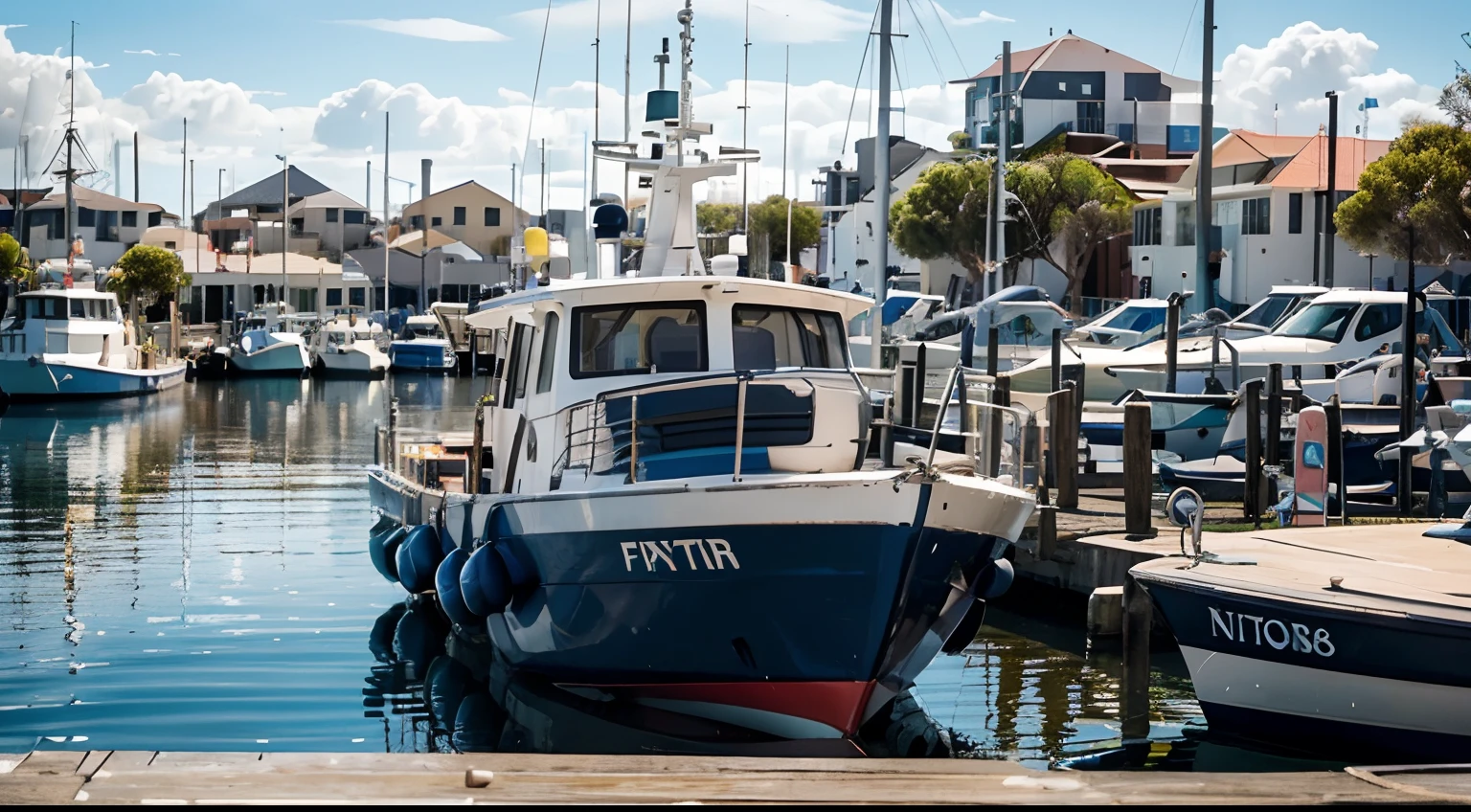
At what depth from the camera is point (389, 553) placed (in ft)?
55.3

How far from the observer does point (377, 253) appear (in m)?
90.6

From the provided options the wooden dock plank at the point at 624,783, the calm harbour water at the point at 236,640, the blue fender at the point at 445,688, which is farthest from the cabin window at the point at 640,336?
the wooden dock plank at the point at 624,783

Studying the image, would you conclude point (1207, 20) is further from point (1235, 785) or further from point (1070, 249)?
point (1235, 785)

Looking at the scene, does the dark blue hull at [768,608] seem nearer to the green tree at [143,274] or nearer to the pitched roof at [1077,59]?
the green tree at [143,274]

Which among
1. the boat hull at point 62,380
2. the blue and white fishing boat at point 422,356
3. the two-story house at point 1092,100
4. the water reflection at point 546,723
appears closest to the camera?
the water reflection at point 546,723

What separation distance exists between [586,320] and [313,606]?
21.2ft

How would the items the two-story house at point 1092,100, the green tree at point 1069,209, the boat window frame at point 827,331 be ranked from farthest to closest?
the two-story house at point 1092,100
the green tree at point 1069,209
the boat window frame at point 827,331

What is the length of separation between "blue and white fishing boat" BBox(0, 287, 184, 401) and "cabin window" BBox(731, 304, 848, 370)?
39.4 metres

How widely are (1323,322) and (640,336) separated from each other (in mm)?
19454

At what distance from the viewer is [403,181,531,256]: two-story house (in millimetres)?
97938

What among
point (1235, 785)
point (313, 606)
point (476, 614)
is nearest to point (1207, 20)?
point (313, 606)

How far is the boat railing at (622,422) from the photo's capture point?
11.3 m

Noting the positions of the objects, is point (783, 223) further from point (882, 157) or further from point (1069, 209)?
point (882, 157)

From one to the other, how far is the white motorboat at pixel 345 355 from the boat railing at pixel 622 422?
51.2 m
